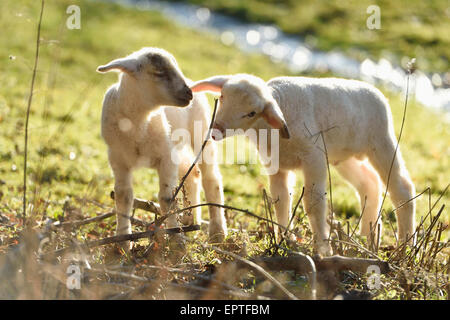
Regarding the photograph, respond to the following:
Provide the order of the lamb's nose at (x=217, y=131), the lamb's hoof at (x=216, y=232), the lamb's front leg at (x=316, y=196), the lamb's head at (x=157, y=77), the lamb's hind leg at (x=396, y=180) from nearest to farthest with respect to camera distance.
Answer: the lamb's nose at (x=217, y=131) → the lamb's head at (x=157, y=77) → the lamb's front leg at (x=316, y=196) → the lamb's hoof at (x=216, y=232) → the lamb's hind leg at (x=396, y=180)

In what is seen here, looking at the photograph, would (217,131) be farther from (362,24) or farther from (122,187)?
(362,24)

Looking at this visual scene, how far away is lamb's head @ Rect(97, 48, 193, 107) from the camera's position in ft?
15.6

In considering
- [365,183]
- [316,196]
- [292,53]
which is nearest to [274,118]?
[316,196]

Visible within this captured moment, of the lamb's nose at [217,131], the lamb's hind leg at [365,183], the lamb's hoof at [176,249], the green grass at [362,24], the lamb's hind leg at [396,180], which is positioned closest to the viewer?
the lamb's nose at [217,131]

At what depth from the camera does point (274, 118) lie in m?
4.65

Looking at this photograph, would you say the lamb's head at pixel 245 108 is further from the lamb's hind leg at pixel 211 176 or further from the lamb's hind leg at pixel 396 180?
the lamb's hind leg at pixel 396 180

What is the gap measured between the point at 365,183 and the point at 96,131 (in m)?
5.77

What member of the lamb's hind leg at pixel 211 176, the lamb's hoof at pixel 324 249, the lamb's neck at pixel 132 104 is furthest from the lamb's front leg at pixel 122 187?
the lamb's hoof at pixel 324 249

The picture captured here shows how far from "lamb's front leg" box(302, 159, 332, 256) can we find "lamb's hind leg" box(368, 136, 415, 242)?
845mm

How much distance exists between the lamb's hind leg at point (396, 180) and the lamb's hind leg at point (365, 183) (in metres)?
0.36

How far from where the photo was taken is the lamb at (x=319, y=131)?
15.4 feet

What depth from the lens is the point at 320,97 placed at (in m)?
5.48

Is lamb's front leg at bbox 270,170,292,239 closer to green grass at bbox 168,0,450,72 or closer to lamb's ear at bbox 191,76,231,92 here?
lamb's ear at bbox 191,76,231,92
